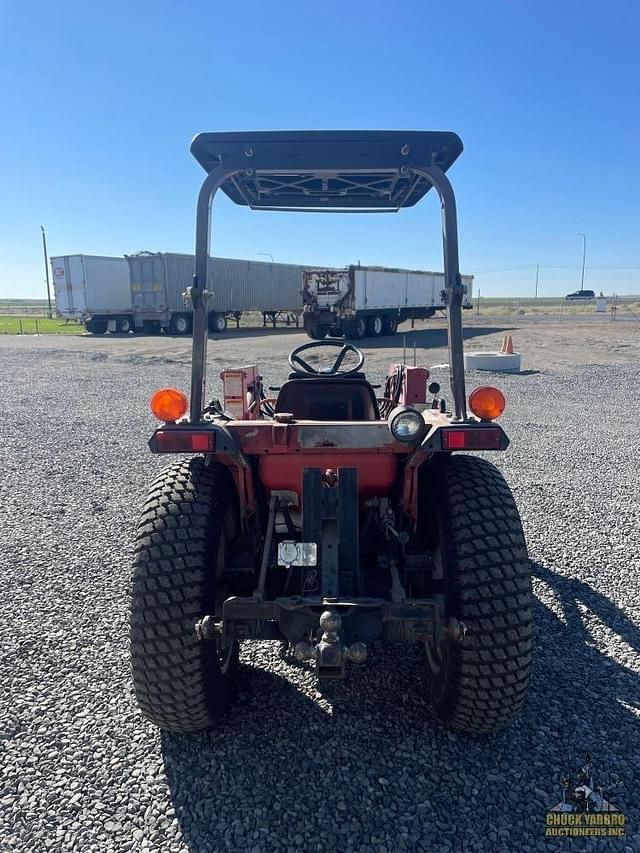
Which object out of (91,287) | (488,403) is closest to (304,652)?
(488,403)

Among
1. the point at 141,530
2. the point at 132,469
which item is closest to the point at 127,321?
the point at 132,469

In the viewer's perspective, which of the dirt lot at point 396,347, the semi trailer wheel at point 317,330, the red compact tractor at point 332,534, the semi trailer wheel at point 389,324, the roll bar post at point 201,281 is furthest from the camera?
the semi trailer wheel at point 389,324

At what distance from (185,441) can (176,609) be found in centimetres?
71

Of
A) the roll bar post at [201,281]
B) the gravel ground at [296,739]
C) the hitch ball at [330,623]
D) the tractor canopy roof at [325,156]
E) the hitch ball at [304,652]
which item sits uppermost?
the tractor canopy roof at [325,156]

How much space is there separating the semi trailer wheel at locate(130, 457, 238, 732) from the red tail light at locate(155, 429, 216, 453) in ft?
0.73

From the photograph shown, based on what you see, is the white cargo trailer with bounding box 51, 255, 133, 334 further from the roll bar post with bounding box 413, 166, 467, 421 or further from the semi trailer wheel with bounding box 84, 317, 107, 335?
the roll bar post with bounding box 413, 166, 467, 421

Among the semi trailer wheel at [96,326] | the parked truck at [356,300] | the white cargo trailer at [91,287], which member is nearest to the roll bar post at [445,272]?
the parked truck at [356,300]

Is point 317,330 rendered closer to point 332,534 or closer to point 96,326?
point 96,326

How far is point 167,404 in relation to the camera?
2559mm

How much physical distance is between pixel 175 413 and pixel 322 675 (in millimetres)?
1274

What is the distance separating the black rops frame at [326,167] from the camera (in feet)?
8.36

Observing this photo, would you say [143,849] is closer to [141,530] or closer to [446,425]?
[141,530]

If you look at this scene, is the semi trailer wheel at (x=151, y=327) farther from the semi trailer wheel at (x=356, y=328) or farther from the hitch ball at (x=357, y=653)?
the hitch ball at (x=357, y=653)

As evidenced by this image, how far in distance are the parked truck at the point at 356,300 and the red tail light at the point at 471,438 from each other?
17.9 meters
